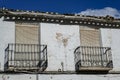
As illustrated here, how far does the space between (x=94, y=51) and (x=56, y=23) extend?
2.63 m

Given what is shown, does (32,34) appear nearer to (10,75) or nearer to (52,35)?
(52,35)

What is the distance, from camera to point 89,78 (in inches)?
592

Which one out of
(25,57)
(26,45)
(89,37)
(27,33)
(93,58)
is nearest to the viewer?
Answer: (25,57)

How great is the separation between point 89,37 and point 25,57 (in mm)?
3923

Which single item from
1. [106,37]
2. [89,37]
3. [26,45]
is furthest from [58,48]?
[106,37]

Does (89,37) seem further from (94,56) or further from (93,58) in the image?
(93,58)

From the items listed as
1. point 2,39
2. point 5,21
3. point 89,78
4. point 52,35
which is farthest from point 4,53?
point 89,78

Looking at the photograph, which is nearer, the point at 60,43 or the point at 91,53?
the point at 60,43

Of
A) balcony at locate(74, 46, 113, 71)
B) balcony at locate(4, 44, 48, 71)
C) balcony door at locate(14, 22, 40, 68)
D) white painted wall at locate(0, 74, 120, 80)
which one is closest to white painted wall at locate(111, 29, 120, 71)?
balcony at locate(74, 46, 113, 71)

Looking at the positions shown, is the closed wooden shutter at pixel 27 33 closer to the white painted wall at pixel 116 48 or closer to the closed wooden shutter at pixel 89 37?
the closed wooden shutter at pixel 89 37

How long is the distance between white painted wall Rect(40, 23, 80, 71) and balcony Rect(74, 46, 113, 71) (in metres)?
0.33

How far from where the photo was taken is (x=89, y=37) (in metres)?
15.8

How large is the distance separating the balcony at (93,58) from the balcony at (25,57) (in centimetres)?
184

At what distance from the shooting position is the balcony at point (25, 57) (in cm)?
1384
